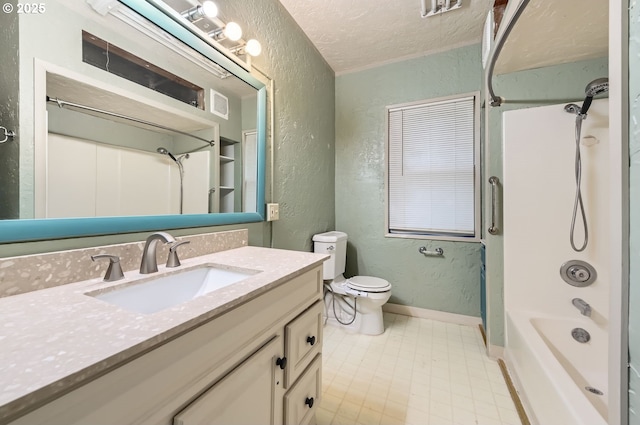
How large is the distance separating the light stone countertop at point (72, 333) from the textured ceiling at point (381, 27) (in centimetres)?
192

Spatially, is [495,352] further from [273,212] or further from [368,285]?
[273,212]

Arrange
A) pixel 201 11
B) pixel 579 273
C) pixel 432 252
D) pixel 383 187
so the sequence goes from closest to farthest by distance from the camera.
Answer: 1. pixel 201 11
2. pixel 579 273
3. pixel 432 252
4. pixel 383 187

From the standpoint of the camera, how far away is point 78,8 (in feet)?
2.64

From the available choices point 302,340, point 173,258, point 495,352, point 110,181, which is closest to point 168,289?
point 173,258

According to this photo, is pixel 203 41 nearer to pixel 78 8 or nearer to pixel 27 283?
pixel 78 8

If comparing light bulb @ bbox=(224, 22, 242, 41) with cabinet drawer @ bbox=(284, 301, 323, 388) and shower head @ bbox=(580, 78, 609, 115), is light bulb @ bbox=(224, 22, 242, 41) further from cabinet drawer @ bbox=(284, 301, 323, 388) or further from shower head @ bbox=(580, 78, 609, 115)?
shower head @ bbox=(580, 78, 609, 115)

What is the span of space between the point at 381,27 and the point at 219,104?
146cm

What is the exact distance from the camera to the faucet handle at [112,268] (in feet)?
2.58

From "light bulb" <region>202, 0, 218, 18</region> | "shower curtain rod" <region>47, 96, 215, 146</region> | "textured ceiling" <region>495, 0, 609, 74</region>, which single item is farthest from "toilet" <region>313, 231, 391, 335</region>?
"textured ceiling" <region>495, 0, 609, 74</region>

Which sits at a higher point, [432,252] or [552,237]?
[552,237]

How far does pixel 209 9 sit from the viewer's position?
3.80 feet

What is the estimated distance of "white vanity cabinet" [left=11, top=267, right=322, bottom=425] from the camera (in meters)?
0.41

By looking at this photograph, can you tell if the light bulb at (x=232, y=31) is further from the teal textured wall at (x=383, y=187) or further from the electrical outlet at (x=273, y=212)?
the teal textured wall at (x=383, y=187)

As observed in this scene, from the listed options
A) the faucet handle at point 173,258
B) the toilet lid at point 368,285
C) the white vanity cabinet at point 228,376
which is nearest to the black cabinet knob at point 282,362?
the white vanity cabinet at point 228,376
